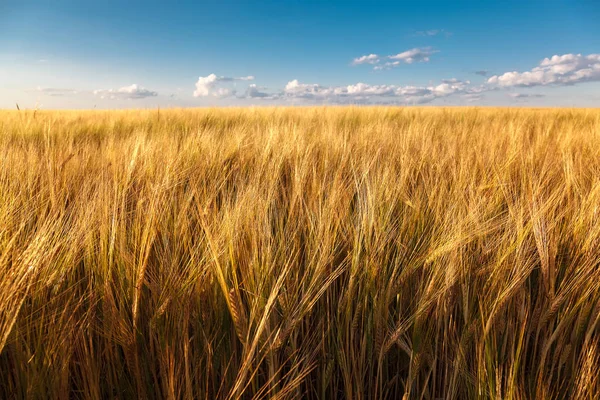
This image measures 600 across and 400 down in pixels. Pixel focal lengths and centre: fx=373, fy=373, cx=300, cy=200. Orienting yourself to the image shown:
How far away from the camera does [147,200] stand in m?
1.41

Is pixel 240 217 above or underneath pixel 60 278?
above

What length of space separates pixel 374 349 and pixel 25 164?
1.81 meters

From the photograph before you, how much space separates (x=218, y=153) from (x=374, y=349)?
159 cm

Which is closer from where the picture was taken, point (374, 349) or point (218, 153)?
point (374, 349)

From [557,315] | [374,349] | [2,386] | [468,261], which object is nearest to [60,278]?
[2,386]

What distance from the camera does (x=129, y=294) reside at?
0.85m

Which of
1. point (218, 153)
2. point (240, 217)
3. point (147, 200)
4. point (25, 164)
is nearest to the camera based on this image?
point (240, 217)

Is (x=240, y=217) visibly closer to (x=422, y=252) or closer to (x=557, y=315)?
(x=422, y=252)

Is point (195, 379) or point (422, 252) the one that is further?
point (422, 252)

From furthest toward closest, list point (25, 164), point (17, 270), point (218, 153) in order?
point (218, 153) < point (25, 164) < point (17, 270)

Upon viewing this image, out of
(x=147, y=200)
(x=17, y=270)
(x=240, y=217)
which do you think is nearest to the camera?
(x=17, y=270)

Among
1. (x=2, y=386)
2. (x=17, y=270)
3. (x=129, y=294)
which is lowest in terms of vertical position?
(x=2, y=386)

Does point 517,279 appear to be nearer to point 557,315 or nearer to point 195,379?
point 557,315

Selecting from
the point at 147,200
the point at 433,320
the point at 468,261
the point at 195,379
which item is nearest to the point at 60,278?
the point at 195,379
